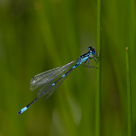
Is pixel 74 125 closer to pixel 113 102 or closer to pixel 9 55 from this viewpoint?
pixel 113 102

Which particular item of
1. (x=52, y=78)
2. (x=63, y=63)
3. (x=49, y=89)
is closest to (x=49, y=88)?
(x=49, y=89)

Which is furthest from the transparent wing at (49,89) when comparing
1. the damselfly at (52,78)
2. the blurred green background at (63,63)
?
the blurred green background at (63,63)

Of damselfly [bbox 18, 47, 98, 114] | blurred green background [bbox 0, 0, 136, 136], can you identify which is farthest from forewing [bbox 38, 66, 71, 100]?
blurred green background [bbox 0, 0, 136, 136]

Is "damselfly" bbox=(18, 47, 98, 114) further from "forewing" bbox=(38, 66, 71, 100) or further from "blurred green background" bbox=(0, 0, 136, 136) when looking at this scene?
"blurred green background" bbox=(0, 0, 136, 136)

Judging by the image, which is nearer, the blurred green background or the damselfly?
the blurred green background

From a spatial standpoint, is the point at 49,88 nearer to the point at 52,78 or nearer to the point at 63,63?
the point at 52,78

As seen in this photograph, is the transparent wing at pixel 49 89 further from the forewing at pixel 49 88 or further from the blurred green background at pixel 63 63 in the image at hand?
the blurred green background at pixel 63 63

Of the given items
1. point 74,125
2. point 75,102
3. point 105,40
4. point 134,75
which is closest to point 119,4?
point 105,40
